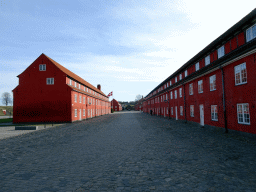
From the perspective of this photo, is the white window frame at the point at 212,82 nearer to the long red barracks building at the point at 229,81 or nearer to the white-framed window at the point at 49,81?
the long red barracks building at the point at 229,81

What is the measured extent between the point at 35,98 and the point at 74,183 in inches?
1020

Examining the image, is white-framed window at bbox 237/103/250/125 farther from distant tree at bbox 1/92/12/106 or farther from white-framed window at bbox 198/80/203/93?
distant tree at bbox 1/92/12/106

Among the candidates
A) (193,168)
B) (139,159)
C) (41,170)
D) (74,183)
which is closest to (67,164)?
(41,170)

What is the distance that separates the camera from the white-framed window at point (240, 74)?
38.5 feet

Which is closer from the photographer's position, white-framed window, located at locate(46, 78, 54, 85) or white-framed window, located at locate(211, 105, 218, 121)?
white-framed window, located at locate(211, 105, 218, 121)

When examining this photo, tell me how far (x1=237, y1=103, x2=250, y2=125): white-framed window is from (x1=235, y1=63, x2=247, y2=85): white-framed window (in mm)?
1600

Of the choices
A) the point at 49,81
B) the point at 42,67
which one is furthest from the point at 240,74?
the point at 42,67

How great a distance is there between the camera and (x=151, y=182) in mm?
4531

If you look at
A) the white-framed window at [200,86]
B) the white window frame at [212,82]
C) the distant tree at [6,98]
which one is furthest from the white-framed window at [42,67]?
the distant tree at [6,98]

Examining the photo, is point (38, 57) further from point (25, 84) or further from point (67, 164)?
point (67, 164)

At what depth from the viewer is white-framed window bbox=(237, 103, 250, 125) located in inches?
453

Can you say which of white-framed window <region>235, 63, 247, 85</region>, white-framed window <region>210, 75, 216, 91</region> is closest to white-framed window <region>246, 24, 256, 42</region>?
white-framed window <region>235, 63, 247, 85</region>

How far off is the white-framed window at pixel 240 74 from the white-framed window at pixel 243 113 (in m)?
1.60

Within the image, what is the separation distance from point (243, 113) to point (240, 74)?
2.71 m
